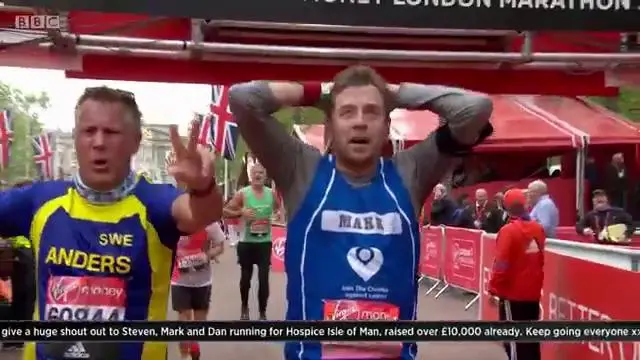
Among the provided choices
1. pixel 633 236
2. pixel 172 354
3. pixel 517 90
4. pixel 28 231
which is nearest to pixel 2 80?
pixel 28 231

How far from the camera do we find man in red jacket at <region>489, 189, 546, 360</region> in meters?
6.80

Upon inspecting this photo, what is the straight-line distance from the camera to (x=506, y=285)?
6914 millimetres

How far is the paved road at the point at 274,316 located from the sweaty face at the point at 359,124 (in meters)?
0.68

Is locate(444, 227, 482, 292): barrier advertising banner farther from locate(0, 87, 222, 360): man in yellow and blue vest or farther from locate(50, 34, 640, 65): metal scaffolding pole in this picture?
locate(0, 87, 222, 360): man in yellow and blue vest

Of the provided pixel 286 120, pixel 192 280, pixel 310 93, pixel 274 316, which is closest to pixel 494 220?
pixel 274 316

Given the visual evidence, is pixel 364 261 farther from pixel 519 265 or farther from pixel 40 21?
pixel 519 265

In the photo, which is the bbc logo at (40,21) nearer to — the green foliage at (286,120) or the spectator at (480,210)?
the green foliage at (286,120)

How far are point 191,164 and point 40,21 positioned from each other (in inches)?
27.7

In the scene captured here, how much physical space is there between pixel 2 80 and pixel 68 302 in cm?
108

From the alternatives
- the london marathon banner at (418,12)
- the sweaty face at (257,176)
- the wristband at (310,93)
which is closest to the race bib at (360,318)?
the wristband at (310,93)

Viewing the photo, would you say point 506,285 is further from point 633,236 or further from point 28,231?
point 28,231

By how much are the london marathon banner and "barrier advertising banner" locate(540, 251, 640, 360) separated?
79.0 inches

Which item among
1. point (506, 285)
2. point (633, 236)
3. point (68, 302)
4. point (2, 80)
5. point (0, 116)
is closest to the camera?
point (68, 302)

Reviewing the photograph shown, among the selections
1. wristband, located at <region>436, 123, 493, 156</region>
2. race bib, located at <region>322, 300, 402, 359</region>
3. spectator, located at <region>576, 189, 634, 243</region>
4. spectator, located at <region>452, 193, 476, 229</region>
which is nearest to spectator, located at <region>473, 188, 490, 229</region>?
spectator, located at <region>452, 193, 476, 229</region>
